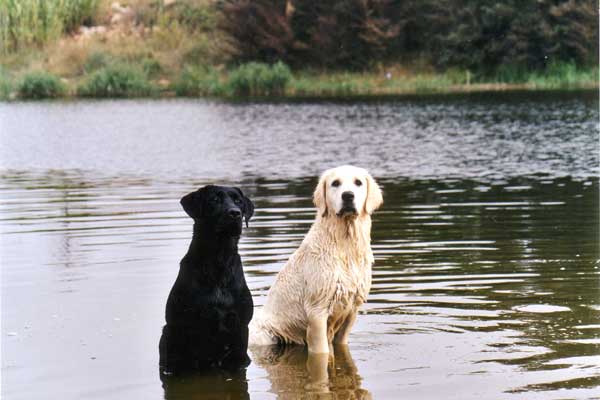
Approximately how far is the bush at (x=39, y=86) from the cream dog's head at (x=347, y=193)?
4662 cm

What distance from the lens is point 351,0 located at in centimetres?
5841

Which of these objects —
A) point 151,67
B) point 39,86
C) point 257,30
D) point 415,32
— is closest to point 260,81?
point 257,30

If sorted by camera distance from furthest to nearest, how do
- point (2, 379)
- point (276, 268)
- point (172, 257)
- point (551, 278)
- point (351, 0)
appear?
point (351, 0) < point (172, 257) < point (276, 268) < point (551, 278) < point (2, 379)

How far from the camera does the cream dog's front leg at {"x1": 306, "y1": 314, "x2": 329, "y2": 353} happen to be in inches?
317

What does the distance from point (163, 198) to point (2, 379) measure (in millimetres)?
11025

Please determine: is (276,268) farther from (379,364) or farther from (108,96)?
(108,96)

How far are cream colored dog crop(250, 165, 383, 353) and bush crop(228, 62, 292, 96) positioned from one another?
46683 millimetres

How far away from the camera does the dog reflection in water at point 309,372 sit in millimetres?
7590

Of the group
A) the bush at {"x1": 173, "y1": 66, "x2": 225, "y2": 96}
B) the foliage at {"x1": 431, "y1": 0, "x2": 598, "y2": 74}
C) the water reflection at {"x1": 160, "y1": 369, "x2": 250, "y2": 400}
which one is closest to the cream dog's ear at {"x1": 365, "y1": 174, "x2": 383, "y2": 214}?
the water reflection at {"x1": 160, "y1": 369, "x2": 250, "y2": 400}

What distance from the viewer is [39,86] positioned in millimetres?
53031

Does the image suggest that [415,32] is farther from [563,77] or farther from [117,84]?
[117,84]

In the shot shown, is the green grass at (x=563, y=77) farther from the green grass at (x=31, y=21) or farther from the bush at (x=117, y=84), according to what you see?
the green grass at (x=31, y=21)

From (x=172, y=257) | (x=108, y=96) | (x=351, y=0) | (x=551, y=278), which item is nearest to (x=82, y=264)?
(x=172, y=257)

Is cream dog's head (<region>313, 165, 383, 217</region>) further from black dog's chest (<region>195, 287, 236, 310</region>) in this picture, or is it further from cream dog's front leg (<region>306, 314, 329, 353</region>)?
black dog's chest (<region>195, 287, 236, 310</region>)
